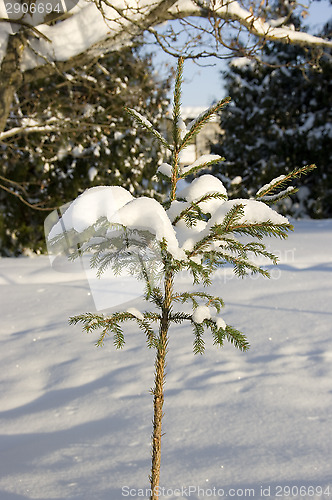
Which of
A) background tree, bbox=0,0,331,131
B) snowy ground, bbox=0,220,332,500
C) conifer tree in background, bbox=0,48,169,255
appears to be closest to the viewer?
snowy ground, bbox=0,220,332,500

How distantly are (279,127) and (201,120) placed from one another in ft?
42.9

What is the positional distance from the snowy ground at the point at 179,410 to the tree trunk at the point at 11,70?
2.56 metres

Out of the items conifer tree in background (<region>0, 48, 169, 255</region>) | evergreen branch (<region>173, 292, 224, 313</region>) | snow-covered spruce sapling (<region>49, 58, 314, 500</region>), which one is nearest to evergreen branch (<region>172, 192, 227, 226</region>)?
snow-covered spruce sapling (<region>49, 58, 314, 500</region>)

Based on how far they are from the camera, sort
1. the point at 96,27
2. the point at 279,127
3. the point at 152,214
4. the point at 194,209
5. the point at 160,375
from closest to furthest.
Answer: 1. the point at 152,214
2. the point at 194,209
3. the point at 160,375
4. the point at 96,27
5. the point at 279,127

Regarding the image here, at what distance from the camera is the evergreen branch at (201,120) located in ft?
5.90

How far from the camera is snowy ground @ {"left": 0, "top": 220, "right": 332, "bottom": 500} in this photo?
101 inches

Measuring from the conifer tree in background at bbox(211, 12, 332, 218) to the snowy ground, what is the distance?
8.75 meters

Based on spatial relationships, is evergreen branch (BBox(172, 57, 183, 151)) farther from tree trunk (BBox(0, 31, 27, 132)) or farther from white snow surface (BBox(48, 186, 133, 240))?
tree trunk (BBox(0, 31, 27, 132))

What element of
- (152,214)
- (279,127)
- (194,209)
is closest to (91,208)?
(152,214)

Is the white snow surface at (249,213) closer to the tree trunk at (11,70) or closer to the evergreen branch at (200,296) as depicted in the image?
the evergreen branch at (200,296)

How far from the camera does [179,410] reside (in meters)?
3.23

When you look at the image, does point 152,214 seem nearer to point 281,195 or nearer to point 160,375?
point 281,195

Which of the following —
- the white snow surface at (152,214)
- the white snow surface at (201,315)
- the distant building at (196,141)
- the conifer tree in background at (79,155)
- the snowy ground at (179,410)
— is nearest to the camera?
the white snow surface at (152,214)

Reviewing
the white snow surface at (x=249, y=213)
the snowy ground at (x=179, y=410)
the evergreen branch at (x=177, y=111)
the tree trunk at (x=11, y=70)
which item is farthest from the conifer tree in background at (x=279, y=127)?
the white snow surface at (x=249, y=213)
